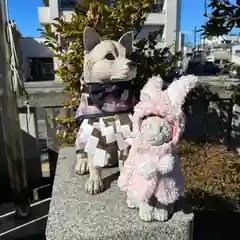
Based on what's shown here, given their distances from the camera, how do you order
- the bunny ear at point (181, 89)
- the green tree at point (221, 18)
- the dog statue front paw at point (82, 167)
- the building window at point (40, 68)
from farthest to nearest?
the building window at point (40, 68), the green tree at point (221, 18), the dog statue front paw at point (82, 167), the bunny ear at point (181, 89)

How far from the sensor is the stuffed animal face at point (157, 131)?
946mm

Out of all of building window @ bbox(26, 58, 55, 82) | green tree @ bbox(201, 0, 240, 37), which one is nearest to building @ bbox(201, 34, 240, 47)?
green tree @ bbox(201, 0, 240, 37)

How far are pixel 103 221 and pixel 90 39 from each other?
0.73 meters

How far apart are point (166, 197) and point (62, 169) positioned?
0.70 meters

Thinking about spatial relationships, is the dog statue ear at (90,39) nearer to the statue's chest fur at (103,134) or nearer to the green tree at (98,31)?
the statue's chest fur at (103,134)

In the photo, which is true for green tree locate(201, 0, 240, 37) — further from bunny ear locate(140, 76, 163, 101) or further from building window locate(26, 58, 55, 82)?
building window locate(26, 58, 55, 82)

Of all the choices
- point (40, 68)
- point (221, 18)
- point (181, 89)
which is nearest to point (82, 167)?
point (181, 89)

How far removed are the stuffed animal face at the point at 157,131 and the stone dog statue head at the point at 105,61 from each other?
0.91 feet

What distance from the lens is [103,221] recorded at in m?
1.05

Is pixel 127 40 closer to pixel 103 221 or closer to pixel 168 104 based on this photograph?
pixel 168 104

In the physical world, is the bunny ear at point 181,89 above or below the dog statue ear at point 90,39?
below

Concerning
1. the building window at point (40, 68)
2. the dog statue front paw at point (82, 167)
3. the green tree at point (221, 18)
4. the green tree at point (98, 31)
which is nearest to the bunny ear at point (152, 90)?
the dog statue front paw at point (82, 167)

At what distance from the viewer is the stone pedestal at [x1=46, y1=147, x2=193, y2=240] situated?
3.32 ft

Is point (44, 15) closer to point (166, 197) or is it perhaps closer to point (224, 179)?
point (224, 179)
